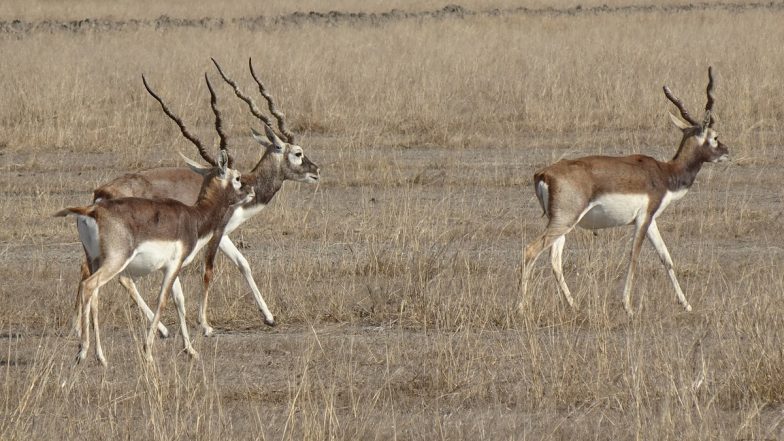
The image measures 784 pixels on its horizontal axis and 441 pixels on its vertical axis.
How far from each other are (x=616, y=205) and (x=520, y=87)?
9.40m

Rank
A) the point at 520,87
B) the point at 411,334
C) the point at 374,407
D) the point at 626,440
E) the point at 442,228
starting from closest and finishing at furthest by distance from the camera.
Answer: the point at 626,440
the point at 374,407
the point at 411,334
the point at 442,228
the point at 520,87

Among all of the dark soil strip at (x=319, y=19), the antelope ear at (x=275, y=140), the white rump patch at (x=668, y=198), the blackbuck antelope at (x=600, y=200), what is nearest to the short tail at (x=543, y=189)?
the blackbuck antelope at (x=600, y=200)

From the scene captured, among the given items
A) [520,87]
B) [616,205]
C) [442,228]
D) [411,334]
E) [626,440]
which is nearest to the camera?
[626,440]

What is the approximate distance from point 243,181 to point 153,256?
1.63 m

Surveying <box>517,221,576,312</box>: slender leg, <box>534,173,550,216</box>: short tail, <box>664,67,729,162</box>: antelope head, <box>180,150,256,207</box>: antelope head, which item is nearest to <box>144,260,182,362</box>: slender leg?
<box>180,150,256,207</box>: antelope head

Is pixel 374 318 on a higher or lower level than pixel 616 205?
lower

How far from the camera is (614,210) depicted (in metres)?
8.05

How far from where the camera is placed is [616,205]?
803cm

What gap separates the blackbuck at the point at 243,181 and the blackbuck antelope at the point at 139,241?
19.7 inches

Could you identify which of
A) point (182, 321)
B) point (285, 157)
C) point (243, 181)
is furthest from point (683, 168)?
point (182, 321)

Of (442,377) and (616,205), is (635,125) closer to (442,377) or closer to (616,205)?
(616,205)

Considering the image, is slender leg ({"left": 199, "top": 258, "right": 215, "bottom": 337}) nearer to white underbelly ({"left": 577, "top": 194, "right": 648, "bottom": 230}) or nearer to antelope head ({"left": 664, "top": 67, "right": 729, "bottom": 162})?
white underbelly ({"left": 577, "top": 194, "right": 648, "bottom": 230})

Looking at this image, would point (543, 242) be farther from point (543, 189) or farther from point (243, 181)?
point (243, 181)

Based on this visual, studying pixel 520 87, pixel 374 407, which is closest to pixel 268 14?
pixel 520 87
